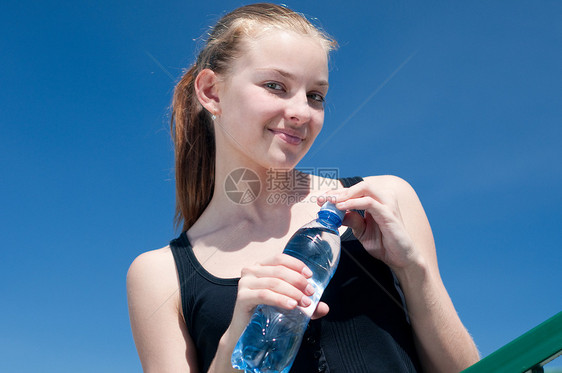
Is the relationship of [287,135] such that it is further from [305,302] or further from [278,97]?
[305,302]

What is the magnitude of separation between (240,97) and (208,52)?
678mm

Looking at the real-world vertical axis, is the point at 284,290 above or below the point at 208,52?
below

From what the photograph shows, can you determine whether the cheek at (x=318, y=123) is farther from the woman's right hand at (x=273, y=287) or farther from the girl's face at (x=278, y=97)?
the woman's right hand at (x=273, y=287)

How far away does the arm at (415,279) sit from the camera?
1903 millimetres

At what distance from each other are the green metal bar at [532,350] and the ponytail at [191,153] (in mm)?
2157

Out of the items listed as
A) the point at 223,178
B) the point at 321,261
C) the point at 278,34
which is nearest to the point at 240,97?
the point at 278,34

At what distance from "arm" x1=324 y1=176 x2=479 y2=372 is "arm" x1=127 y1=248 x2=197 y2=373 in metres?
0.96

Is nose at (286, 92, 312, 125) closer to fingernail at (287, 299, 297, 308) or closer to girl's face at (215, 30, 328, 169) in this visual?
girl's face at (215, 30, 328, 169)

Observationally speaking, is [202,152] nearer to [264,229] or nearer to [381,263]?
[264,229]

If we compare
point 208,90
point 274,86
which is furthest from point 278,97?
point 208,90

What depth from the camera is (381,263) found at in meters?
2.22

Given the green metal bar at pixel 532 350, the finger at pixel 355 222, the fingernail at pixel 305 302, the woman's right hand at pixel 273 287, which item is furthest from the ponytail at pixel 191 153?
the green metal bar at pixel 532 350

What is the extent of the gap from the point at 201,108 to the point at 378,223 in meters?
1.63

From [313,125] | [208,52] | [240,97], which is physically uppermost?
[208,52]
